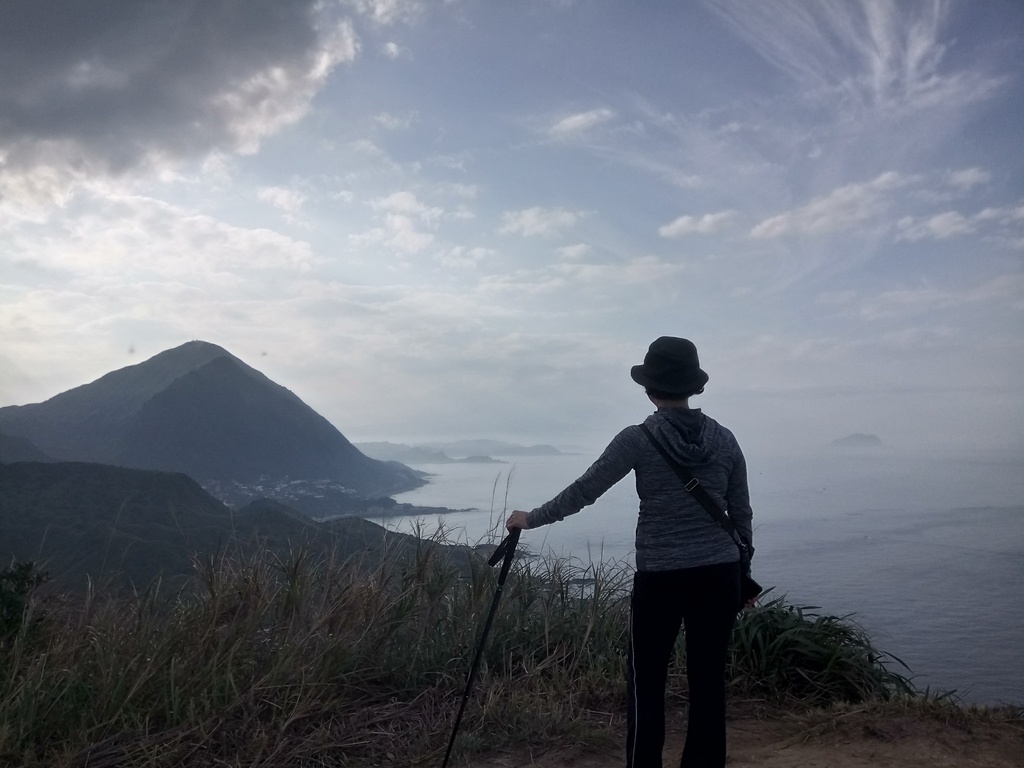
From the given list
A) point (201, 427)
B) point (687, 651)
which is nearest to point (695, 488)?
point (687, 651)

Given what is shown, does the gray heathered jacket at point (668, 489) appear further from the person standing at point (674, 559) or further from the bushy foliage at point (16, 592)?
the bushy foliage at point (16, 592)

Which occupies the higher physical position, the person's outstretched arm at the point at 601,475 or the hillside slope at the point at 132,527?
the person's outstretched arm at the point at 601,475

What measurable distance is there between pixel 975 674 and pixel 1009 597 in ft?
11.7

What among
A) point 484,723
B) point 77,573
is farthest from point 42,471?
point 484,723

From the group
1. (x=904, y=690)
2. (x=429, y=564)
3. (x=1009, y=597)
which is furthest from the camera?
(x=1009, y=597)

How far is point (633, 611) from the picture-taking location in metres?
3.25

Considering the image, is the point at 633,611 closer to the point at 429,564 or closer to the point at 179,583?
the point at 429,564

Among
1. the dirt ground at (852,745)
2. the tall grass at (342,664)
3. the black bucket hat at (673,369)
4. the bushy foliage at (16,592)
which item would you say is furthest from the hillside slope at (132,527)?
the black bucket hat at (673,369)

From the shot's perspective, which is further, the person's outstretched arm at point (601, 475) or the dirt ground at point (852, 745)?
the dirt ground at point (852, 745)

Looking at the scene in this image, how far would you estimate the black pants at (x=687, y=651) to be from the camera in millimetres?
3090

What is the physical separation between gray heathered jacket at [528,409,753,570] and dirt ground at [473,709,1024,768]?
63.6 inches

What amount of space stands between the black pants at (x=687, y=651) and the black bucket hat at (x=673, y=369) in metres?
0.79

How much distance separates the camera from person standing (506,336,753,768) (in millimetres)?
3092

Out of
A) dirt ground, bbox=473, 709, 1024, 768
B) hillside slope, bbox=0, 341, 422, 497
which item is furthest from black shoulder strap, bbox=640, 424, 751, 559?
hillside slope, bbox=0, 341, 422, 497
